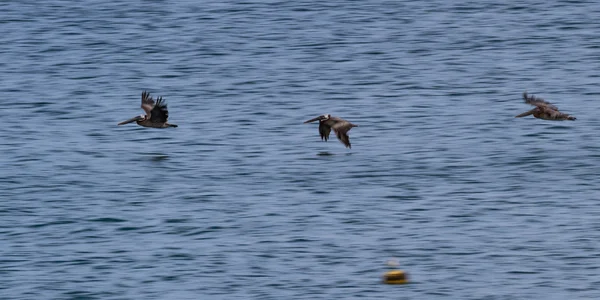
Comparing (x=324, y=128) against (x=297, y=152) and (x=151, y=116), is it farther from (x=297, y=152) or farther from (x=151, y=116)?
(x=151, y=116)

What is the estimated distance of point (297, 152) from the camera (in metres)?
26.4

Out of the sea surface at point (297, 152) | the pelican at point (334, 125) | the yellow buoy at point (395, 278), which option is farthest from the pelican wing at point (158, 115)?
the yellow buoy at point (395, 278)

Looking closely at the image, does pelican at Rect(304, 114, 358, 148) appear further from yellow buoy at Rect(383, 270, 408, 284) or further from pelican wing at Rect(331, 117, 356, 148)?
yellow buoy at Rect(383, 270, 408, 284)

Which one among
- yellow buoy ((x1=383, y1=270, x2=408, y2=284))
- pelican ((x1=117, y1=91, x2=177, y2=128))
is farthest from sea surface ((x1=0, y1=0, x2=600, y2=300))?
pelican ((x1=117, y1=91, x2=177, y2=128))

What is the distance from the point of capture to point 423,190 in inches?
938

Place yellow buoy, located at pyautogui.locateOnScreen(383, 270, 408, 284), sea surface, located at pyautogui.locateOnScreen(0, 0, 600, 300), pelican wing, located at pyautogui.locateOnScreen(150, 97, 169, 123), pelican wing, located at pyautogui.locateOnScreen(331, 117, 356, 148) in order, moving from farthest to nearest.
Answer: pelican wing, located at pyautogui.locateOnScreen(150, 97, 169, 123)
pelican wing, located at pyautogui.locateOnScreen(331, 117, 356, 148)
sea surface, located at pyautogui.locateOnScreen(0, 0, 600, 300)
yellow buoy, located at pyautogui.locateOnScreen(383, 270, 408, 284)

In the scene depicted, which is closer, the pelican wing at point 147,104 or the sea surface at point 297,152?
the sea surface at point 297,152

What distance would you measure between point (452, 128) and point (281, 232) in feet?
23.6

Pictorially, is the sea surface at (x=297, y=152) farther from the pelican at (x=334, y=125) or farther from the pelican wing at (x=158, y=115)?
the pelican wing at (x=158, y=115)

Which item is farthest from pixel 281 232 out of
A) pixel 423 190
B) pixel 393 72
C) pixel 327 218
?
pixel 393 72

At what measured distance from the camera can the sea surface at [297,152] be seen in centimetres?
2027

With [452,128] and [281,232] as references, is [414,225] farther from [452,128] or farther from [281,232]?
[452,128]

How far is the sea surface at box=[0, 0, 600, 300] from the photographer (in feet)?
66.5

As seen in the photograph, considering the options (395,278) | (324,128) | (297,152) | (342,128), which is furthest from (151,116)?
(395,278)
